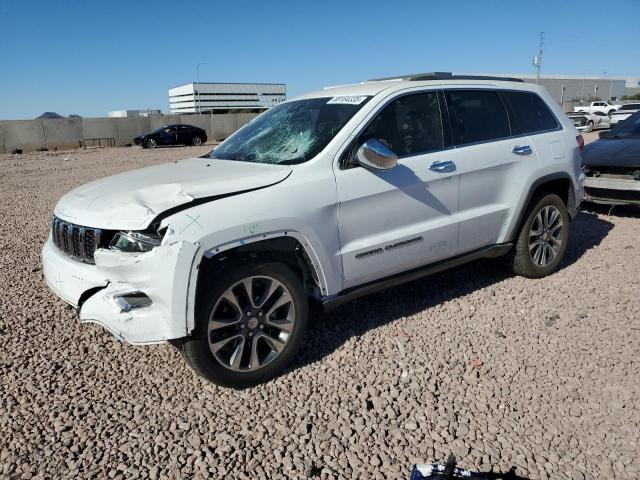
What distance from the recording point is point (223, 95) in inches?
3974

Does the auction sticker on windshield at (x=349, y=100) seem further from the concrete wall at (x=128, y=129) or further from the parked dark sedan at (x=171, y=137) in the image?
the concrete wall at (x=128, y=129)

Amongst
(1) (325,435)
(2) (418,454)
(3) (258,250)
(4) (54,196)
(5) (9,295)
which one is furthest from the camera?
(4) (54,196)

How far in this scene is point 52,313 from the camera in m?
4.54

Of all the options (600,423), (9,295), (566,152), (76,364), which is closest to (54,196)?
(9,295)

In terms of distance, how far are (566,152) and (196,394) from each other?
4.10 meters

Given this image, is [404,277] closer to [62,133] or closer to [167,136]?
[167,136]

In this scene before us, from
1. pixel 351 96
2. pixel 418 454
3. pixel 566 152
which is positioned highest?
pixel 351 96

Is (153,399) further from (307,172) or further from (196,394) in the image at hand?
(307,172)

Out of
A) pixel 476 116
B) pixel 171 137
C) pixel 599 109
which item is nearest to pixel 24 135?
pixel 171 137

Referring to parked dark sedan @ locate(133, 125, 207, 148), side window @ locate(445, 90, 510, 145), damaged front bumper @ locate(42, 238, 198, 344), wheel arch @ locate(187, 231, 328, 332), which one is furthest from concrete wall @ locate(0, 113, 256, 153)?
wheel arch @ locate(187, 231, 328, 332)

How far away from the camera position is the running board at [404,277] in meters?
3.62

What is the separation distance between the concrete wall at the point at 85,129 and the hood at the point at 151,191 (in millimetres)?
33252

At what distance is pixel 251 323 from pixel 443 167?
1938 millimetres

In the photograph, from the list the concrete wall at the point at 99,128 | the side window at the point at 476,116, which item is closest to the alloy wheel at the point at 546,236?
the side window at the point at 476,116
